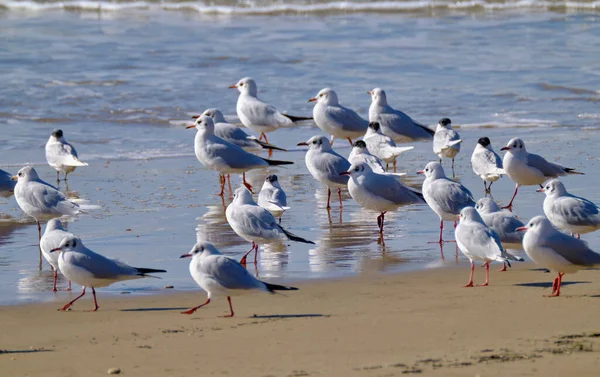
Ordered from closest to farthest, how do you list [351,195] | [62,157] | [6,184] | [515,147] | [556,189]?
[556,189] < [351,195] < [6,184] < [515,147] < [62,157]

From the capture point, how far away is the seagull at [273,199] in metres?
9.52

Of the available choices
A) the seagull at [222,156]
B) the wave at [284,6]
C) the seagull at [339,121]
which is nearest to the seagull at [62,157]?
the seagull at [222,156]

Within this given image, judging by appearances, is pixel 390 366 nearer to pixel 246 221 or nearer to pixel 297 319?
pixel 297 319

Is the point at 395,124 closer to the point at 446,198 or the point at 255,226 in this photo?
the point at 446,198

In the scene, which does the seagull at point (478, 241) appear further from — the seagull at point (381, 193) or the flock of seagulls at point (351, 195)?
the seagull at point (381, 193)

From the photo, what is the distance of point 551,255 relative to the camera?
23.3 feet

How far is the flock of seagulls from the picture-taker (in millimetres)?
7141

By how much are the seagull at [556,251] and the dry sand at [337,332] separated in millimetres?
180

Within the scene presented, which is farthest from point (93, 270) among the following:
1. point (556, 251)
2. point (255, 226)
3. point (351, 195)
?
point (351, 195)

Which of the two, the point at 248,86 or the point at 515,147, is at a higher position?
the point at 248,86

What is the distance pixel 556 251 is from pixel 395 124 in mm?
6930

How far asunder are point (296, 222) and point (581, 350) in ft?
14.6

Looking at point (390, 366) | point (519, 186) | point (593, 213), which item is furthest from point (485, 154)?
point (390, 366)

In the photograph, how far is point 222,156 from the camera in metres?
11.7
